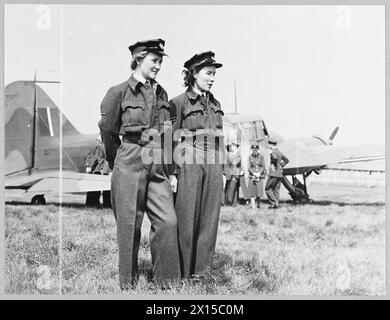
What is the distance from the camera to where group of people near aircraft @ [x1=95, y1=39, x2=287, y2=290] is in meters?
4.69

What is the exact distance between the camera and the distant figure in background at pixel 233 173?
10.5 metres

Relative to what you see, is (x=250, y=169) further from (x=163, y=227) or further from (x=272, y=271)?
(x=163, y=227)

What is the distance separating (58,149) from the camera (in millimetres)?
9750

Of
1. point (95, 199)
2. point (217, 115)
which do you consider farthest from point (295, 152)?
point (217, 115)

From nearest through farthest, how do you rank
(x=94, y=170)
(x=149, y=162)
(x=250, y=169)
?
(x=149, y=162), (x=94, y=170), (x=250, y=169)

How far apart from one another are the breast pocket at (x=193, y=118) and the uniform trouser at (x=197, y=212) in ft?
1.21

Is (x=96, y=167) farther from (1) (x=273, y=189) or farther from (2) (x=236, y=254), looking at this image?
(2) (x=236, y=254)

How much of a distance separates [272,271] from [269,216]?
3616 millimetres

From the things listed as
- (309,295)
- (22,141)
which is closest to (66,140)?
(22,141)

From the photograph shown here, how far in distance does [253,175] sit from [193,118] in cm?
576

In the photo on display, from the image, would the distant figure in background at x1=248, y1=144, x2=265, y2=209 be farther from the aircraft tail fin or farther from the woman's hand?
the woman's hand

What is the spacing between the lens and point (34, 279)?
516cm

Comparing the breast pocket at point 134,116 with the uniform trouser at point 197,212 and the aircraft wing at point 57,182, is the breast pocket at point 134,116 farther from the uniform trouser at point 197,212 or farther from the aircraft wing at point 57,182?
the aircraft wing at point 57,182

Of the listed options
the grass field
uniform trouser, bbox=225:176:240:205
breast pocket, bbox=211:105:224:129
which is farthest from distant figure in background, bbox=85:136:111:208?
breast pocket, bbox=211:105:224:129
